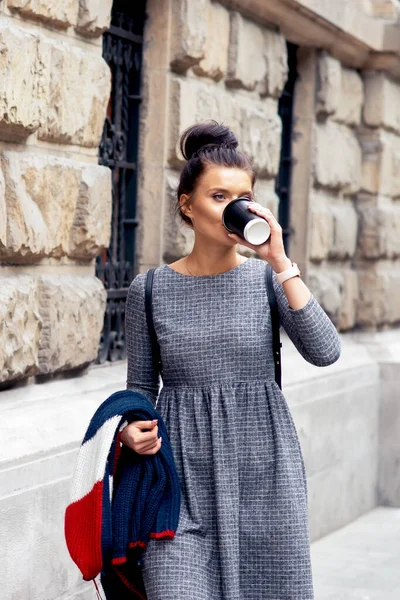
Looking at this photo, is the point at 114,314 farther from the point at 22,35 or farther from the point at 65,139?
the point at 22,35

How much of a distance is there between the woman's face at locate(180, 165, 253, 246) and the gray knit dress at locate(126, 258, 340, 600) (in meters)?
0.14

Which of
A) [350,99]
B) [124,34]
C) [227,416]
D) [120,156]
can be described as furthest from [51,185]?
[350,99]

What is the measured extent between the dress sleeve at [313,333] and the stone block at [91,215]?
186 centimetres

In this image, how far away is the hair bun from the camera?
329cm

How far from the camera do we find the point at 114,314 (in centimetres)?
575

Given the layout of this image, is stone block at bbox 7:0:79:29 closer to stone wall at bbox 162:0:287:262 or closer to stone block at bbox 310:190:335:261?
stone wall at bbox 162:0:287:262

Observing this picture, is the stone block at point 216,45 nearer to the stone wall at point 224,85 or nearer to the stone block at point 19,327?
the stone wall at point 224,85

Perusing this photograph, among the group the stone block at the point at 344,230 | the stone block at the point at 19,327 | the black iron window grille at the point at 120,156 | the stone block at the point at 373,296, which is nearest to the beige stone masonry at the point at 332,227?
the stone block at the point at 344,230

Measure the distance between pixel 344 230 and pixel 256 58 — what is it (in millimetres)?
1794

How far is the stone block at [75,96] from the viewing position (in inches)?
181

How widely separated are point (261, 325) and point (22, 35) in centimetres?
163

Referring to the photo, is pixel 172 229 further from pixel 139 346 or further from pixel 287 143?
pixel 139 346

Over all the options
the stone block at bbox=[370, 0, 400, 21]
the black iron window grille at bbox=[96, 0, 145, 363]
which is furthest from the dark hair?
the stone block at bbox=[370, 0, 400, 21]

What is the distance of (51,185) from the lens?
15.1ft
